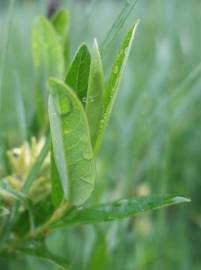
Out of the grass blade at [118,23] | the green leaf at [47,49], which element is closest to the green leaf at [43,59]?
the green leaf at [47,49]

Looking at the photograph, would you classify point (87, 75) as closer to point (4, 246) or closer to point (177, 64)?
point (4, 246)

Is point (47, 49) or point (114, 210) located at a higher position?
point (47, 49)

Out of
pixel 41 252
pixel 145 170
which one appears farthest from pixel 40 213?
pixel 145 170

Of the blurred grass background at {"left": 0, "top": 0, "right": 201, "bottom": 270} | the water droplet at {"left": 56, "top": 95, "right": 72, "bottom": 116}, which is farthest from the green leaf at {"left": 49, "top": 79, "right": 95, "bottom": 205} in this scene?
the blurred grass background at {"left": 0, "top": 0, "right": 201, "bottom": 270}

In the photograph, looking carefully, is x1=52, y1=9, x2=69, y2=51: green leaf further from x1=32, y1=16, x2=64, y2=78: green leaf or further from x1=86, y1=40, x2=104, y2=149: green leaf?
x1=86, y1=40, x2=104, y2=149: green leaf

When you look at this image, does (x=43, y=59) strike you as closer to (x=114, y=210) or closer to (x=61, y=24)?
(x=61, y=24)

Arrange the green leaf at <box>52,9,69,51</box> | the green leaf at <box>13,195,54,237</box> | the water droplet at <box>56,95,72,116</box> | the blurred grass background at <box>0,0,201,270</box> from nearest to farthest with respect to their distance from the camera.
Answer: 1. the water droplet at <box>56,95,72,116</box>
2. the green leaf at <box>13,195,54,237</box>
3. the green leaf at <box>52,9,69,51</box>
4. the blurred grass background at <box>0,0,201,270</box>

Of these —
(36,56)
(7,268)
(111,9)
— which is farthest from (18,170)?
(111,9)
